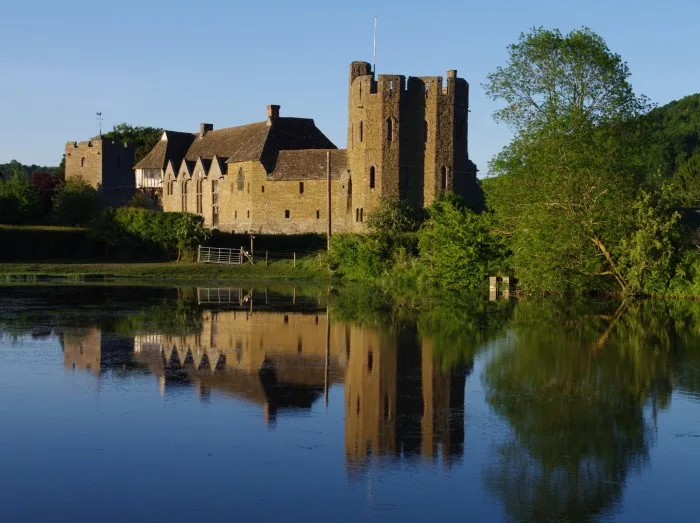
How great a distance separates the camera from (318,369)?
21.2 m

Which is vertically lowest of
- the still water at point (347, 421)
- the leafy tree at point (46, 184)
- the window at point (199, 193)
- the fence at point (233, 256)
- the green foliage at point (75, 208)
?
the still water at point (347, 421)

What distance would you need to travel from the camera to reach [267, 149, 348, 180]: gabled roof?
76375 millimetres

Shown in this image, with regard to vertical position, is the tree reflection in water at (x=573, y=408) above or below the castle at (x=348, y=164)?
below

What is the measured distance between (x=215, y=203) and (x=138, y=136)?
37.0 meters

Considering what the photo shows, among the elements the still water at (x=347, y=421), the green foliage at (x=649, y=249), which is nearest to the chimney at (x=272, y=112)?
the green foliage at (x=649, y=249)

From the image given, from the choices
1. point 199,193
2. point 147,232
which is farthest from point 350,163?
point 199,193

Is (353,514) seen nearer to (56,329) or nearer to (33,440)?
(33,440)

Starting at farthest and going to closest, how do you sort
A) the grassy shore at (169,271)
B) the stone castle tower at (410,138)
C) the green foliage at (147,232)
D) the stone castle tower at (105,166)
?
the stone castle tower at (105,166)
the stone castle tower at (410,138)
the green foliage at (147,232)
the grassy shore at (169,271)

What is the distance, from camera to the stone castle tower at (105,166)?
10206cm

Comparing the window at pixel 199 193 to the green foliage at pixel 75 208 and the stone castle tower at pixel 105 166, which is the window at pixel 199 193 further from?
the stone castle tower at pixel 105 166

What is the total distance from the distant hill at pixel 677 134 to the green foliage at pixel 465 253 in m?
67.3

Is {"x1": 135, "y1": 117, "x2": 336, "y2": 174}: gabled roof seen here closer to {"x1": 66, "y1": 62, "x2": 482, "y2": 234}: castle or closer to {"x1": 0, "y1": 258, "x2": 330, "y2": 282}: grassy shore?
{"x1": 66, "y1": 62, "x2": 482, "y2": 234}: castle

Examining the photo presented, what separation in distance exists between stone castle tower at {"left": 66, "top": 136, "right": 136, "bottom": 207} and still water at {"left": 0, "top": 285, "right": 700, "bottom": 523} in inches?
2941

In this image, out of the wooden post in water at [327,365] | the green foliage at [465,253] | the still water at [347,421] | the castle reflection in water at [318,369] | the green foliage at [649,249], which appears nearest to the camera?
the still water at [347,421]
